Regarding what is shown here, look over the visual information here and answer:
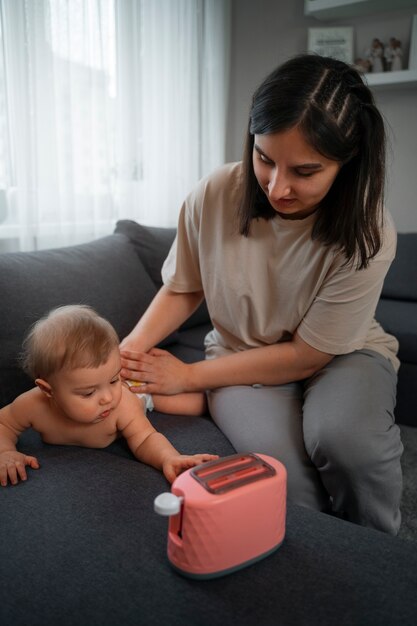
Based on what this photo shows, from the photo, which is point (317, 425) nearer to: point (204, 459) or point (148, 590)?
point (204, 459)

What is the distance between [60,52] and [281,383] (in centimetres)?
149

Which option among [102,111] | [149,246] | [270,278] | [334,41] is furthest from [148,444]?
[334,41]

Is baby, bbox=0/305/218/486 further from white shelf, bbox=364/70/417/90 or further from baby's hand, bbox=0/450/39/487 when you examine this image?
white shelf, bbox=364/70/417/90

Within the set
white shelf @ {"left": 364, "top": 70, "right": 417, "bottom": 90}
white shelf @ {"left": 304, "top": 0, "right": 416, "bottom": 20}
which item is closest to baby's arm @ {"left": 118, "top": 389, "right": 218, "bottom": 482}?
white shelf @ {"left": 364, "top": 70, "right": 417, "bottom": 90}

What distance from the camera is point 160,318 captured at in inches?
54.7

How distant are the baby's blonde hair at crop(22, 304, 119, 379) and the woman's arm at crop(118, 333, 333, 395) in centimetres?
24

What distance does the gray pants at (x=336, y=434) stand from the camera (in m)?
1.04

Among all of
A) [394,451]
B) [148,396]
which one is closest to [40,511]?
[148,396]

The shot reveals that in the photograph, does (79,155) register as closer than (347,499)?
No

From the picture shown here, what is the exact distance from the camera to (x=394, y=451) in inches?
42.5

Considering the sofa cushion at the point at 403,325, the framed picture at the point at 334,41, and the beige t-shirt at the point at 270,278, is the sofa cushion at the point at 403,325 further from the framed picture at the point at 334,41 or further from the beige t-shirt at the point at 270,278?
the framed picture at the point at 334,41

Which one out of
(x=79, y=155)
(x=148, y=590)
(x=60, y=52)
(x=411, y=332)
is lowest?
(x=411, y=332)

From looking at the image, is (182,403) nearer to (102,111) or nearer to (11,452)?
(11,452)

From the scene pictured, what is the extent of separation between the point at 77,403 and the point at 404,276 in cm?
201
